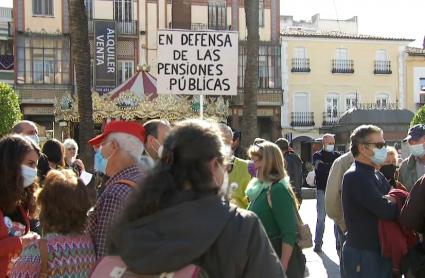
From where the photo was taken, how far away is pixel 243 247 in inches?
73.5

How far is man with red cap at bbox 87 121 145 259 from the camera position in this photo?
2971 millimetres

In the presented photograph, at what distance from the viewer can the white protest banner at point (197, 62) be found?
6.88m

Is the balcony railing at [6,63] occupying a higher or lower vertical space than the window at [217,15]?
lower

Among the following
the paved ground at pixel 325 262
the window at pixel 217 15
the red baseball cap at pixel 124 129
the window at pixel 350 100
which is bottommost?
the paved ground at pixel 325 262

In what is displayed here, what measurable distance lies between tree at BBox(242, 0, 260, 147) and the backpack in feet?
40.9

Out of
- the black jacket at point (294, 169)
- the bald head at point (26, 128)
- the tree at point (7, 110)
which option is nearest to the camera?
the bald head at point (26, 128)

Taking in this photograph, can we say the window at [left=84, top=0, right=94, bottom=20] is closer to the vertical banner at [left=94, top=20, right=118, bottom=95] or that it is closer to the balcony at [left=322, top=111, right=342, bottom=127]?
the vertical banner at [left=94, top=20, right=118, bottom=95]

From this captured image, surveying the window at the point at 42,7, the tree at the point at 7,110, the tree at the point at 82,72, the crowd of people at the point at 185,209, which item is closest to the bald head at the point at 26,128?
the crowd of people at the point at 185,209

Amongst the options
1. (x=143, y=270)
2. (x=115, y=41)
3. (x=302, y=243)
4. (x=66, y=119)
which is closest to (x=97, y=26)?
(x=115, y=41)

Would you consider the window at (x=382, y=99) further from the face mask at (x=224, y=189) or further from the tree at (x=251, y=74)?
the face mask at (x=224, y=189)

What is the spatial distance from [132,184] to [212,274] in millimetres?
1305

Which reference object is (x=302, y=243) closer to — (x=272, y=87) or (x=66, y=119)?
(x=66, y=119)

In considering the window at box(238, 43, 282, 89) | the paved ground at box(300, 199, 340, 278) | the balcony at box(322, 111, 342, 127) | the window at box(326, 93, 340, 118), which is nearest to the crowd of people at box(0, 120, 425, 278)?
the paved ground at box(300, 199, 340, 278)

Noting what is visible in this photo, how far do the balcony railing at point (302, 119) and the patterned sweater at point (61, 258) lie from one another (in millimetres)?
29421
